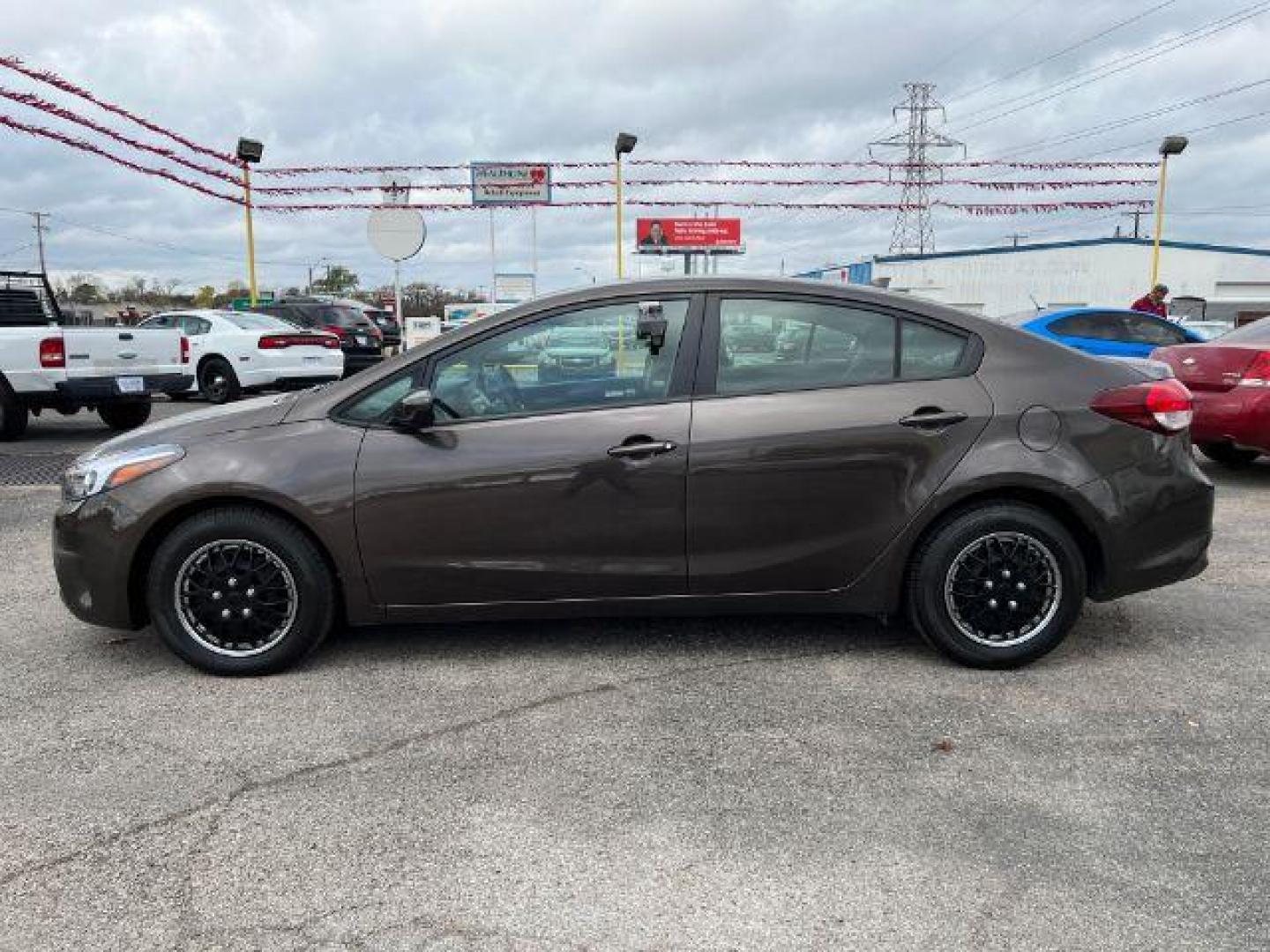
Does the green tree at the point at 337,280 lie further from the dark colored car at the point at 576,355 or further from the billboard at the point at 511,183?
the dark colored car at the point at 576,355

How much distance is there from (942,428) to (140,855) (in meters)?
2.97

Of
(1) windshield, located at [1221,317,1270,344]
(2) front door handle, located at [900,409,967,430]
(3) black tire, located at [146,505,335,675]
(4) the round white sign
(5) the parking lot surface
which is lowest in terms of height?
(5) the parking lot surface

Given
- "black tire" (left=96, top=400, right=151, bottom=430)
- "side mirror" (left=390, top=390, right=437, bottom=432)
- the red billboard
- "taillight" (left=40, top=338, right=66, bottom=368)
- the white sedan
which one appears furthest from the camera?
the red billboard

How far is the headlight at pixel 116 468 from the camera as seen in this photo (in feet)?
12.3

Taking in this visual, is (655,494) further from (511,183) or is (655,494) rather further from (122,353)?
(511,183)

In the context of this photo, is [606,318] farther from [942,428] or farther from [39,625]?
[39,625]

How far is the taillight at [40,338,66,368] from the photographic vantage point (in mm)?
10008

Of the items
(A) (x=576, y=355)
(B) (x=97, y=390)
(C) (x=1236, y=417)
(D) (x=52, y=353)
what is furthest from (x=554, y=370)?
(D) (x=52, y=353)

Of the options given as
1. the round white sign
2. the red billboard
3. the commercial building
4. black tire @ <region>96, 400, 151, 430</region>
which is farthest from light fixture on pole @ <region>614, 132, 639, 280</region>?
the red billboard

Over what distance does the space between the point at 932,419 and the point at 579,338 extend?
4.56 ft

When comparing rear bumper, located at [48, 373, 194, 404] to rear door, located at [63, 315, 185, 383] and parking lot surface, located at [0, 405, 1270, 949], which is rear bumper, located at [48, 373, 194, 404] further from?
parking lot surface, located at [0, 405, 1270, 949]

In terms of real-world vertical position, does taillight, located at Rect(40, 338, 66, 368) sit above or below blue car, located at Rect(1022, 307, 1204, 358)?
below

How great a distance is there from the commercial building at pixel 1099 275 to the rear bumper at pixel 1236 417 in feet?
124

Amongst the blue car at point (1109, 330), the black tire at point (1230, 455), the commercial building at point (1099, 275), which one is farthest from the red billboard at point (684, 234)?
the black tire at point (1230, 455)
